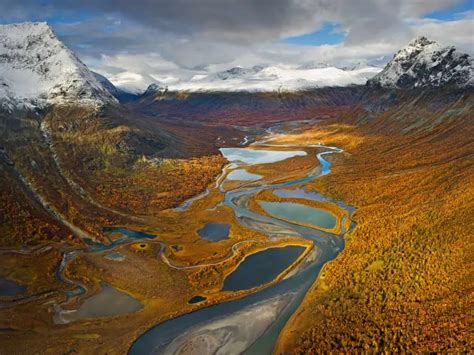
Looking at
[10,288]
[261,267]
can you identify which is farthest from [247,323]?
[10,288]

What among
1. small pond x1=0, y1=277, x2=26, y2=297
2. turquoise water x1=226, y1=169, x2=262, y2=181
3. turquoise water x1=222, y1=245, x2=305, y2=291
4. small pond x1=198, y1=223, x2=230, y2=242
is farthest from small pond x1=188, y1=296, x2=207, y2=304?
turquoise water x1=226, y1=169, x2=262, y2=181

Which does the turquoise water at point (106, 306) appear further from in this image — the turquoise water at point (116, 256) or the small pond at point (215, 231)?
the small pond at point (215, 231)

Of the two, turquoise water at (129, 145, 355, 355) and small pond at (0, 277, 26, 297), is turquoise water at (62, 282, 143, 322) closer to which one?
turquoise water at (129, 145, 355, 355)

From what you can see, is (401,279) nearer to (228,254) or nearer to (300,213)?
(228,254)

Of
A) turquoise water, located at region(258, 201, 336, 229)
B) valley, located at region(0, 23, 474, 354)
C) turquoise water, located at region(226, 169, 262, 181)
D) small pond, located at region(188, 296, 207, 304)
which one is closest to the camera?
valley, located at region(0, 23, 474, 354)

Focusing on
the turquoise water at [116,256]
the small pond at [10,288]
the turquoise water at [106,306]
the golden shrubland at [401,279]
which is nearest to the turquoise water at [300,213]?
the golden shrubland at [401,279]

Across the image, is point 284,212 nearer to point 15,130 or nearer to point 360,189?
point 360,189

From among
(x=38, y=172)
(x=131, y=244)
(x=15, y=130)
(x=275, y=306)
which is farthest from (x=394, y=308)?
(x=15, y=130)
